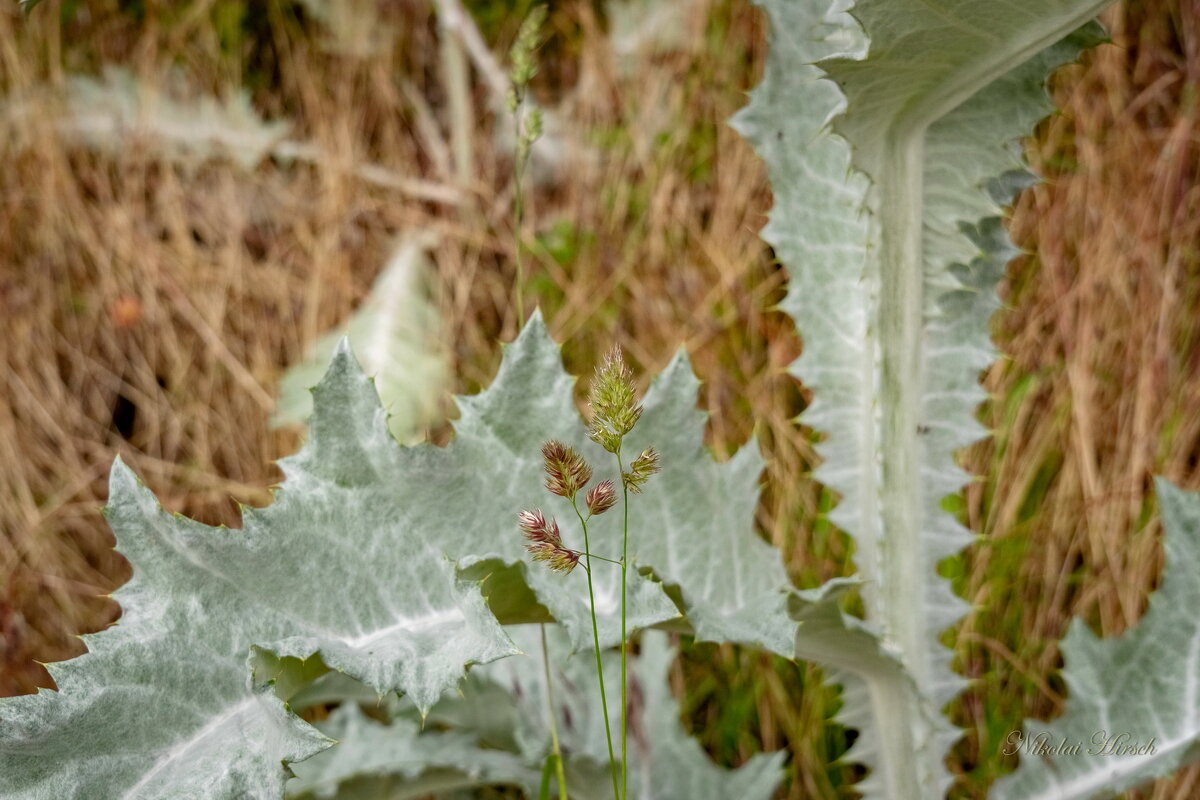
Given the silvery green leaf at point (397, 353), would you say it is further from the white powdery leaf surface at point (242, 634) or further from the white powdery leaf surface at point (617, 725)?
the white powdery leaf surface at point (242, 634)

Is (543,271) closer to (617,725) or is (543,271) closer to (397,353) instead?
(397,353)

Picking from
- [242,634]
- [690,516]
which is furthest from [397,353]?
[242,634]

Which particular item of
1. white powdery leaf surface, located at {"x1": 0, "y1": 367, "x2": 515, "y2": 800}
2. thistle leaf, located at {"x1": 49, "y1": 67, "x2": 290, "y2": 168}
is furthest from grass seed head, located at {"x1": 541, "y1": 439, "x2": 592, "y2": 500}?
thistle leaf, located at {"x1": 49, "y1": 67, "x2": 290, "y2": 168}

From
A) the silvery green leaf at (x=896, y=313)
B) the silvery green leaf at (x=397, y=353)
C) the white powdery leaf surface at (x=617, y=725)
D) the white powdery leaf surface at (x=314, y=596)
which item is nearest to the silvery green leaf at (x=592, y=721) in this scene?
the white powdery leaf surface at (x=617, y=725)

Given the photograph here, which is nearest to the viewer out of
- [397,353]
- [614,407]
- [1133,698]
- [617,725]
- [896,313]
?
[614,407]

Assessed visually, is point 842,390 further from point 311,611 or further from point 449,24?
point 449,24

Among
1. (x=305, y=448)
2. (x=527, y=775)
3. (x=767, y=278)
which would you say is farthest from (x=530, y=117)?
(x=767, y=278)
